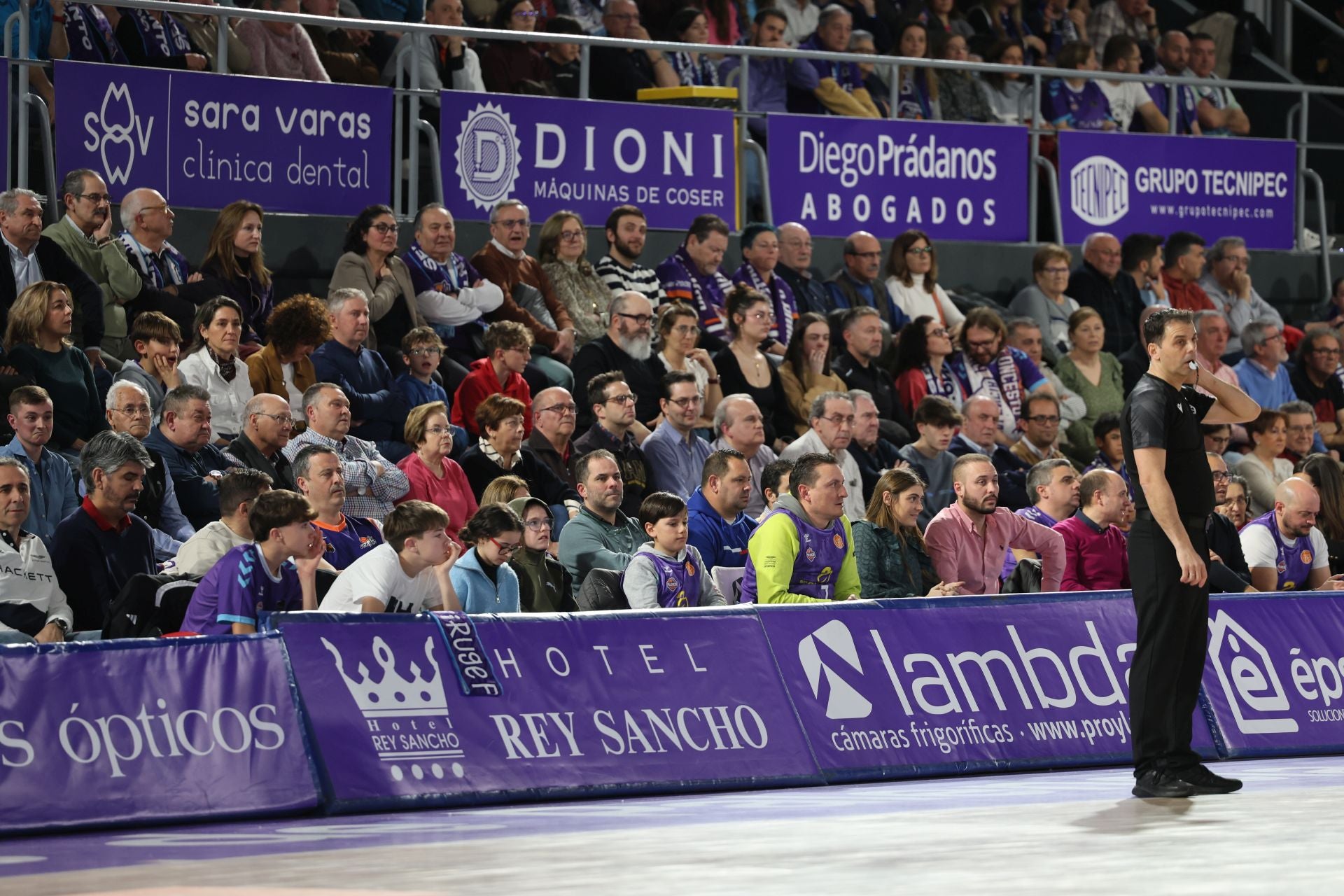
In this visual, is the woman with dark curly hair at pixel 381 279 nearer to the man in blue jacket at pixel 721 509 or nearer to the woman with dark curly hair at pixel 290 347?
the woman with dark curly hair at pixel 290 347

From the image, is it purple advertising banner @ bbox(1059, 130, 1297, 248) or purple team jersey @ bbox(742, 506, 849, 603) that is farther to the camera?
purple advertising banner @ bbox(1059, 130, 1297, 248)

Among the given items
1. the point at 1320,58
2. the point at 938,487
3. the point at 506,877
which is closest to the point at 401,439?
the point at 938,487

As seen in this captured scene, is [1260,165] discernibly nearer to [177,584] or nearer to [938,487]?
[938,487]

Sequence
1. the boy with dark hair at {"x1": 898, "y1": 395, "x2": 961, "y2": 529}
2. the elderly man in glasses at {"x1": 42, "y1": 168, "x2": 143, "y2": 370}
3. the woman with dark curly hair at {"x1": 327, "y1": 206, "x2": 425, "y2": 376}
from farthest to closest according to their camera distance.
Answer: the boy with dark hair at {"x1": 898, "y1": 395, "x2": 961, "y2": 529}
the woman with dark curly hair at {"x1": 327, "y1": 206, "x2": 425, "y2": 376}
the elderly man in glasses at {"x1": 42, "y1": 168, "x2": 143, "y2": 370}

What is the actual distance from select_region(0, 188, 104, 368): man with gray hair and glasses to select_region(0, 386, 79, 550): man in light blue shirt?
49.4 inches

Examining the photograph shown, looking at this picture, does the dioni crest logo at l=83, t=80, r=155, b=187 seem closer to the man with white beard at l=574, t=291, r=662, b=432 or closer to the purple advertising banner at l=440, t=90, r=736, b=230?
the purple advertising banner at l=440, t=90, r=736, b=230

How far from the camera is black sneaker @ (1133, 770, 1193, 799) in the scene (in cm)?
833

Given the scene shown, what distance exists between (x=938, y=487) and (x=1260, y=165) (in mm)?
6840

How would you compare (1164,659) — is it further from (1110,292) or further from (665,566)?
(1110,292)

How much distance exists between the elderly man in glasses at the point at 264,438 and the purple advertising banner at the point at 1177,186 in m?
8.92

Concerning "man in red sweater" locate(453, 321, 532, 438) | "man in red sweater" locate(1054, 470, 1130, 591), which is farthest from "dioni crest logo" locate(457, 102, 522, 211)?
"man in red sweater" locate(1054, 470, 1130, 591)

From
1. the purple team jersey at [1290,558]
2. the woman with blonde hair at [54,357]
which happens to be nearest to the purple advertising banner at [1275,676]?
the purple team jersey at [1290,558]

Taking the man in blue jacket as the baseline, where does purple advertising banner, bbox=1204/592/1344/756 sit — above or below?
below

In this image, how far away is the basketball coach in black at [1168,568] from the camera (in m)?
8.38
